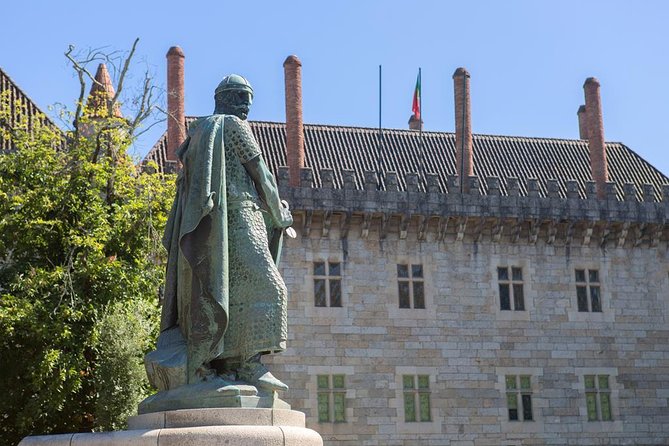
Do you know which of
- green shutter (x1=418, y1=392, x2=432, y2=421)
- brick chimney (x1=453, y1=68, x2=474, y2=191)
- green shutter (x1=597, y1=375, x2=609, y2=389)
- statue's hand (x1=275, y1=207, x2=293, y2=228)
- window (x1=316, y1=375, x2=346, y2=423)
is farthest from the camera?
brick chimney (x1=453, y1=68, x2=474, y2=191)

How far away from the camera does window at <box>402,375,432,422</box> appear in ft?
104

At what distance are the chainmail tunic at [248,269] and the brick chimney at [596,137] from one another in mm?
28503

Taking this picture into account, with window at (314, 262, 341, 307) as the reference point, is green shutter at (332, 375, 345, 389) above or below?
below

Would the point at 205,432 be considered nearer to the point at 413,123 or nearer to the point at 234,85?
the point at 234,85

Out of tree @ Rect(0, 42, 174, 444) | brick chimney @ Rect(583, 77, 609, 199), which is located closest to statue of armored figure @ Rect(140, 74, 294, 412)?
tree @ Rect(0, 42, 174, 444)

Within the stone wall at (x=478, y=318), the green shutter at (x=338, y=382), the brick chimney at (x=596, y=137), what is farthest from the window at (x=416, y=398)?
the brick chimney at (x=596, y=137)

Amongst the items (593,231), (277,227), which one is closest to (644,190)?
(593,231)

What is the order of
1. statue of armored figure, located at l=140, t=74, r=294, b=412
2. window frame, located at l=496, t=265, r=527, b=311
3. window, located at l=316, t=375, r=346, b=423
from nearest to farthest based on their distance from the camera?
statue of armored figure, located at l=140, t=74, r=294, b=412
window, located at l=316, t=375, r=346, b=423
window frame, located at l=496, t=265, r=527, b=311

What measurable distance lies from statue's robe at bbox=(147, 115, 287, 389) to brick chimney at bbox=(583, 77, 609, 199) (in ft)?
93.8

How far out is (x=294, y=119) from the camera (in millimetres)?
33594

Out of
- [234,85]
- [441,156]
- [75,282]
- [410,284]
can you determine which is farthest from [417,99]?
[234,85]

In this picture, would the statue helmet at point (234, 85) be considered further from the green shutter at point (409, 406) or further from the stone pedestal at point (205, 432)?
the green shutter at point (409, 406)

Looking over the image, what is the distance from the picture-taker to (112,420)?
21953 millimetres

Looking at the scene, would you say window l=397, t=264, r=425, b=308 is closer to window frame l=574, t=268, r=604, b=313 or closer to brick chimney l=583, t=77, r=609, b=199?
window frame l=574, t=268, r=604, b=313
